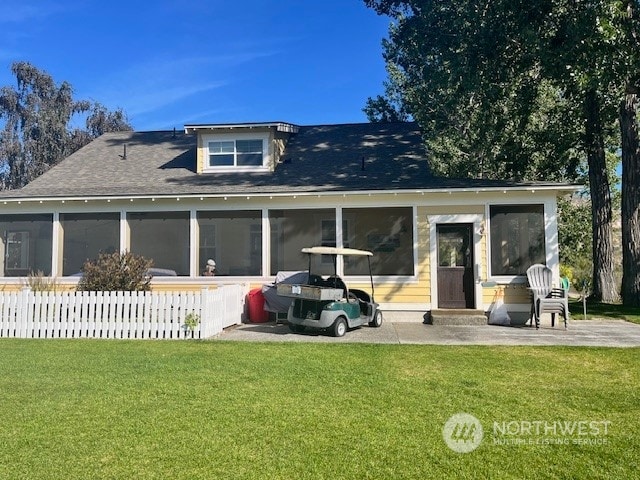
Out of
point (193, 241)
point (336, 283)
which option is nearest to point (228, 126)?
point (193, 241)

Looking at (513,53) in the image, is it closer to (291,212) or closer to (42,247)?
(291,212)

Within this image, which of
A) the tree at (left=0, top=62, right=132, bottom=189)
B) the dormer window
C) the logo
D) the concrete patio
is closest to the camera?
the logo

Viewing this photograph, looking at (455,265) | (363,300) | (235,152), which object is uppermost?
(235,152)

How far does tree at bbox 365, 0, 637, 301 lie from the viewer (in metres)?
12.1

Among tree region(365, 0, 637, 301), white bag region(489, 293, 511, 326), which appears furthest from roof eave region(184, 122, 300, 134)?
white bag region(489, 293, 511, 326)

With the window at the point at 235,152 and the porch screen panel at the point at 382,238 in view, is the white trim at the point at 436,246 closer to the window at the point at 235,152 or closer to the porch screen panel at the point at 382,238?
the porch screen panel at the point at 382,238

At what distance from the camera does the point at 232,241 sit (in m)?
14.5

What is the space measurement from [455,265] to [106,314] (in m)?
8.51

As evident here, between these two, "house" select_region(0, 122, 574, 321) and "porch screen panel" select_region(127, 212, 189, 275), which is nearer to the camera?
"house" select_region(0, 122, 574, 321)

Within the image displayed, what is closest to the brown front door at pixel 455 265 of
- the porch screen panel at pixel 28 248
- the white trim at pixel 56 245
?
the white trim at pixel 56 245

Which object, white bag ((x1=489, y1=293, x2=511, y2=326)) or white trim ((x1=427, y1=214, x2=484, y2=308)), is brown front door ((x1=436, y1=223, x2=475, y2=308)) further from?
white bag ((x1=489, y1=293, x2=511, y2=326))

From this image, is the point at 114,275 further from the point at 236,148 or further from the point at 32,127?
the point at 32,127

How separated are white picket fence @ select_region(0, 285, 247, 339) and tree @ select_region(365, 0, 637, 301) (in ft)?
35.2

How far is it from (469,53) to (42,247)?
1692 cm
